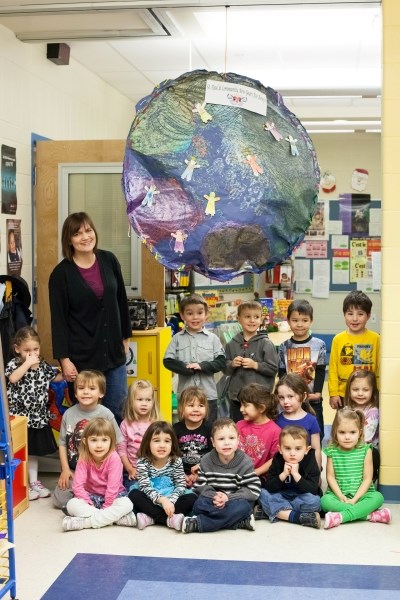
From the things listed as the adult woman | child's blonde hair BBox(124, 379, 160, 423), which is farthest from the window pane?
child's blonde hair BBox(124, 379, 160, 423)

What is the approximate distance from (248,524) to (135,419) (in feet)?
3.04

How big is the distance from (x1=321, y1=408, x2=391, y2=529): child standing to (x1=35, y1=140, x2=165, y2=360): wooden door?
6.53ft

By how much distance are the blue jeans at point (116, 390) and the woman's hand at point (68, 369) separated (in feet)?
0.71

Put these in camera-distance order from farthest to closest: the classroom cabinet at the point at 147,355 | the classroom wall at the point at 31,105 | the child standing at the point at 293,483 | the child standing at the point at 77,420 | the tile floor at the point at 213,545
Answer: the classroom cabinet at the point at 147,355 < the classroom wall at the point at 31,105 < the child standing at the point at 77,420 < the child standing at the point at 293,483 < the tile floor at the point at 213,545

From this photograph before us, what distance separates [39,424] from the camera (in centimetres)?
510

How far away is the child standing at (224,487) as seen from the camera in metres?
4.41

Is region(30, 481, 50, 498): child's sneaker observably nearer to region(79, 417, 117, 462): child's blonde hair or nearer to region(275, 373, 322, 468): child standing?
region(79, 417, 117, 462): child's blonde hair

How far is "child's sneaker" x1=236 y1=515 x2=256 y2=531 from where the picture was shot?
4.43 metres

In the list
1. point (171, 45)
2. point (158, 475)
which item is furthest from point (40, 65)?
point (158, 475)

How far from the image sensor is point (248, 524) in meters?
4.44

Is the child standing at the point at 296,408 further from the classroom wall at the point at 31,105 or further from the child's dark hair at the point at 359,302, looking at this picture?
the classroom wall at the point at 31,105

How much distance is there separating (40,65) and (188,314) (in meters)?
2.31

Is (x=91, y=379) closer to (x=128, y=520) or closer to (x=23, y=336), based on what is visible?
(x=23, y=336)

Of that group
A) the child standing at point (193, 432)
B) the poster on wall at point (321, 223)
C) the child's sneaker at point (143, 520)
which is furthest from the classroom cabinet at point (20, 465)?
the poster on wall at point (321, 223)
